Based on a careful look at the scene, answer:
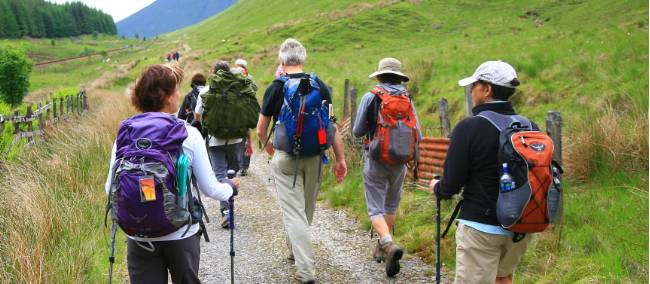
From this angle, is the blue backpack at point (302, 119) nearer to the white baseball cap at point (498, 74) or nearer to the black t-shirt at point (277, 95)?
the black t-shirt at point (277, 95)

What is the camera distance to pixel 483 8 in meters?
44.0

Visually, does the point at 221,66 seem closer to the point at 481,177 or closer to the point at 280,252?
the point at 280,252

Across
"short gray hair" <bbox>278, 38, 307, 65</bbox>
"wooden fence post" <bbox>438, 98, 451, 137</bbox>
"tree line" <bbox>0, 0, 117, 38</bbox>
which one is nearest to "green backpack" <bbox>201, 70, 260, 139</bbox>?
"short gray hair" <bbox>278, 38, 307, 65</bbox>

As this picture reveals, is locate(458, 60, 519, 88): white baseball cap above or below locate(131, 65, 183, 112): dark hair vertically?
below

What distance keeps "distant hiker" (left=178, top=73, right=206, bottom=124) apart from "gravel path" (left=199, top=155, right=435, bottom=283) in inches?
54.0

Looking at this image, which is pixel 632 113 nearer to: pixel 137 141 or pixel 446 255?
pixel 446 255

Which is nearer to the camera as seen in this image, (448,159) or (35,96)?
(448,159)

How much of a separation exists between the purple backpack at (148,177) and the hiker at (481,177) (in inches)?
62.5

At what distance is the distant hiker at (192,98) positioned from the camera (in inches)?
317

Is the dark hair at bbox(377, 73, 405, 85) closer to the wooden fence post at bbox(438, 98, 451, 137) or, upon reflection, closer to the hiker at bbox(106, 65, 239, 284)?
the hiker at bbox(106, 65, 239, 284)

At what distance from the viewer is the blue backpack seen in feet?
16.0

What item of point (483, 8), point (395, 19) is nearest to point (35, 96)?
point (395, 19)

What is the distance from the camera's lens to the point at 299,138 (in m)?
4.93

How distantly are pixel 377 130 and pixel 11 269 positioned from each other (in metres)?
3.12
